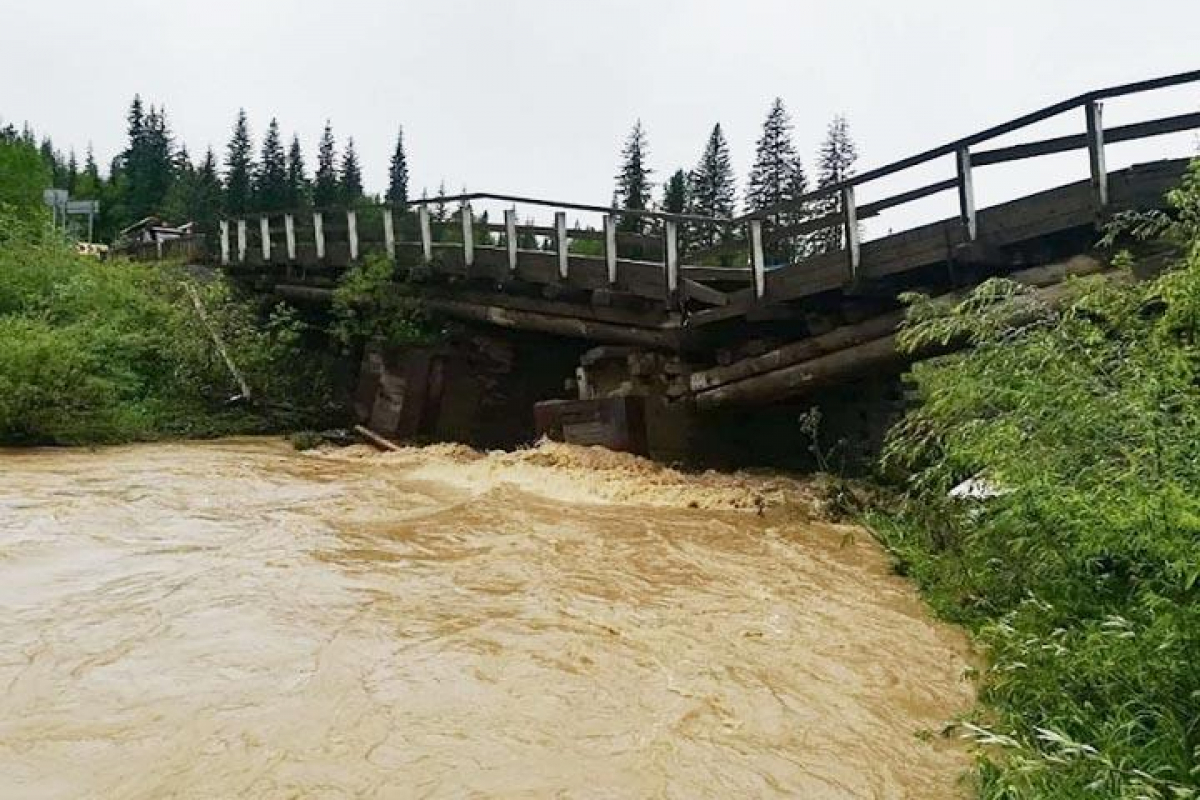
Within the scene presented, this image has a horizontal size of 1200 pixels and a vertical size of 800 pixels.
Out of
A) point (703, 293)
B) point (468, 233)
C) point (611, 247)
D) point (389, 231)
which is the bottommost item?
point (703, 293)

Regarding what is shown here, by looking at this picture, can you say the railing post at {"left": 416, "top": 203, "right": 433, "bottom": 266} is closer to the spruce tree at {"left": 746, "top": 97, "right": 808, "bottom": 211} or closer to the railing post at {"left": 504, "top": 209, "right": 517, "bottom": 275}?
the railing post at {"left": 504, "top": 209, "right": 517, "bottom": 275}

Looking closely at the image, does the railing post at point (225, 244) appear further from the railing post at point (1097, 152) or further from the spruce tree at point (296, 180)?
the spruce tree at point (296, 180)

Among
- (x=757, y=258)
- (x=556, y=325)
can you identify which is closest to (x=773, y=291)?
(x=757, y=258)

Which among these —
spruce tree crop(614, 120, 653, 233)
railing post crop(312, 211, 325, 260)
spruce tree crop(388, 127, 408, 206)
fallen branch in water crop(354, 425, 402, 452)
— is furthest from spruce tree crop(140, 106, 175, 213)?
fallen branch in water crop(354, 425, 402, 452)

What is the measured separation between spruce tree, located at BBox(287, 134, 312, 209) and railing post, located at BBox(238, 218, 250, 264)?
126 ft

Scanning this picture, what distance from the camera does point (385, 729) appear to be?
382 centimetres

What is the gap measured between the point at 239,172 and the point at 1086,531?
68815mm


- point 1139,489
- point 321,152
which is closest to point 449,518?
point 1139,489

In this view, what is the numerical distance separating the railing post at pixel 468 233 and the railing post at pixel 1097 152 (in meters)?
9.66

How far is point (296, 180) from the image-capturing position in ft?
221

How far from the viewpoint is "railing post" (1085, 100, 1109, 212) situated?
721 cm

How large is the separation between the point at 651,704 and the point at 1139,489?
7.15ft

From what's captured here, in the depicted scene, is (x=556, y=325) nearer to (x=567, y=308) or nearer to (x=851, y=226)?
(x=567, y=308)

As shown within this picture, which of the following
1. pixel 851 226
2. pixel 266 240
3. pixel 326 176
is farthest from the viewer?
pixel 326 176
